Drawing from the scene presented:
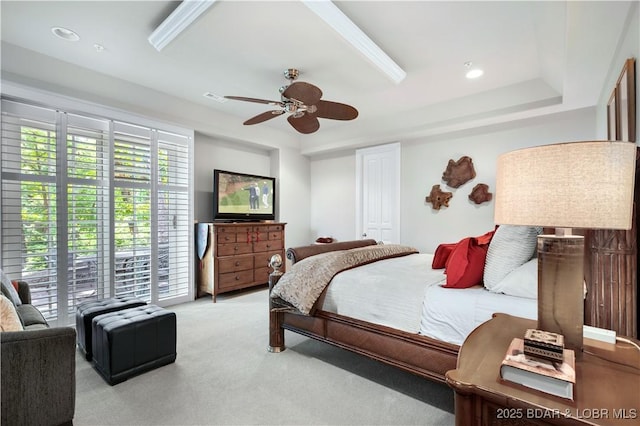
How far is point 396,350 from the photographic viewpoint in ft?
6.36

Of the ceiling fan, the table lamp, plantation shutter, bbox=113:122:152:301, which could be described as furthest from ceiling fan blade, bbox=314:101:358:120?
plantation shutter, bbox=113:122:152:301

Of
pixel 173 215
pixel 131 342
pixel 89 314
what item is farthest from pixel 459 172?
pixel 89 314

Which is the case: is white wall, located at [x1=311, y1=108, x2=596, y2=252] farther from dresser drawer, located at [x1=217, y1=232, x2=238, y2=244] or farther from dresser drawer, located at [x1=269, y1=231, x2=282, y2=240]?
dresser drawer, located at [x1=217, y1=232, x2=238, y2=244]

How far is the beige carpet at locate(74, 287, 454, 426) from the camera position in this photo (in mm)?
1760

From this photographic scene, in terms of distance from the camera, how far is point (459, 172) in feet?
13.8

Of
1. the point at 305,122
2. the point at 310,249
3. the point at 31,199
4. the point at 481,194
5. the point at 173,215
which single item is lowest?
the point at 310,249

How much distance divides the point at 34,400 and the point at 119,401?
2.19 ft

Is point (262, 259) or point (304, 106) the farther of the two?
point (262, 259)

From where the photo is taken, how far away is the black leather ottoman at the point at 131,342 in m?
2.11

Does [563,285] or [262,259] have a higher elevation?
[563,285]

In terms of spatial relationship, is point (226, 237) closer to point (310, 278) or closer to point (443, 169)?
point (310, 278)

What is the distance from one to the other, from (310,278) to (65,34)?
306cm

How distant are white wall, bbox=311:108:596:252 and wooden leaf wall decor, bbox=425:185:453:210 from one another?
0.23ft

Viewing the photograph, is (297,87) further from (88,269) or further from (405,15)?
(88,269)
